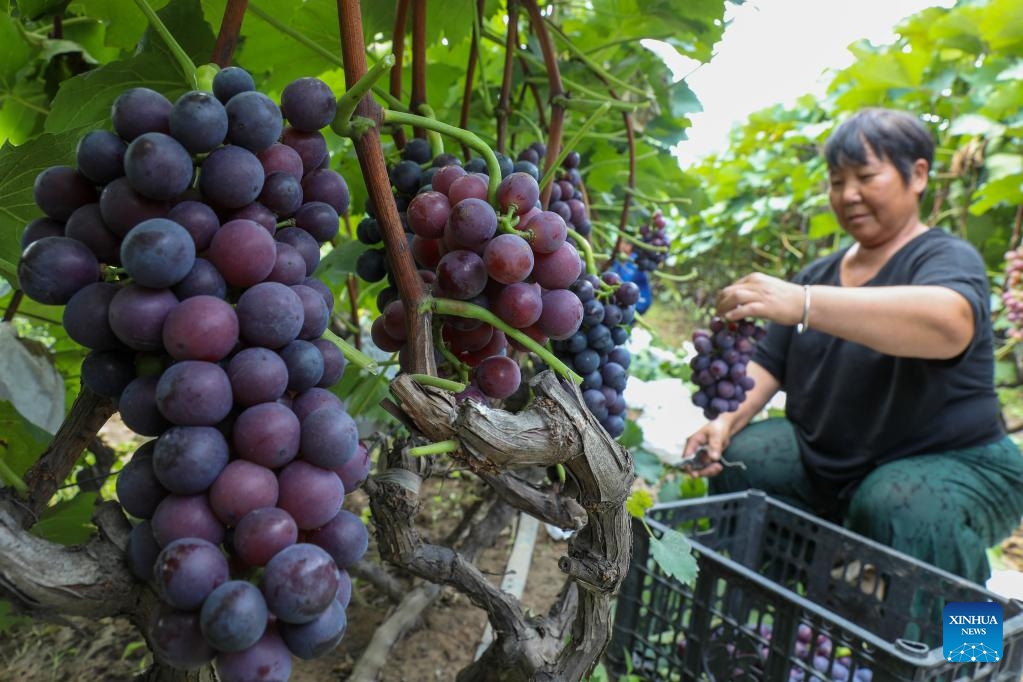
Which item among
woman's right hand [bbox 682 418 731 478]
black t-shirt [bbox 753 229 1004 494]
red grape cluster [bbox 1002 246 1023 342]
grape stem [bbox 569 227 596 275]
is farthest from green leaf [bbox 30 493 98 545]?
red grape cluster [bbox 1002 246 1023 342]

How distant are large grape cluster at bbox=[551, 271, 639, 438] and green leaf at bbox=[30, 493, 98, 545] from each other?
597 millimetres

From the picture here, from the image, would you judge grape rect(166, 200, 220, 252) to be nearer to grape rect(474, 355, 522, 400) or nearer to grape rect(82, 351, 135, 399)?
grape rect(82, 351, 135, 399)

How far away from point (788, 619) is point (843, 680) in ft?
1.39

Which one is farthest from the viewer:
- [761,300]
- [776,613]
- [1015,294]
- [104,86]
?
[1015,294]

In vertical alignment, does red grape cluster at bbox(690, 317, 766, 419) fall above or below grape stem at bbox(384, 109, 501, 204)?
below

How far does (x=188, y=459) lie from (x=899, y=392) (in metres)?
2.26

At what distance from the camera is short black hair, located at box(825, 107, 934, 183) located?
222 centimetres

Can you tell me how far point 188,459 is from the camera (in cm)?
37

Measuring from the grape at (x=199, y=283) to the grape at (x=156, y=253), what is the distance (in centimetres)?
1

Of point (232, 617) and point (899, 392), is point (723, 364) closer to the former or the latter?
point (899, 392)

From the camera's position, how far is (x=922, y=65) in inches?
123

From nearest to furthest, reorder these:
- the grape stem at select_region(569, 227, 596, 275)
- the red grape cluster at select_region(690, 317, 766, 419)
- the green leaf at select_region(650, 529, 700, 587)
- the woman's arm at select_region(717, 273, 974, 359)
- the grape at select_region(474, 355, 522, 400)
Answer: the grape at select_region(474, 355, 522, 400) < the grape stem at select_region(569, 227, 596, 275) < the green leaf at select_region(650, 529, 700, 587) < the red grape cluster at select_region(690, 317, 766, 419) < the woman's arm at select_region(717, 273, 974, 359)

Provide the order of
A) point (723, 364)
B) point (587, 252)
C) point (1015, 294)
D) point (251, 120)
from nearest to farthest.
Result: point (251, 120)
point (587, 252)
point (723, 364)
point (1015, 294)

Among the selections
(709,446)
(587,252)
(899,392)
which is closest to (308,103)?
(587,252)
